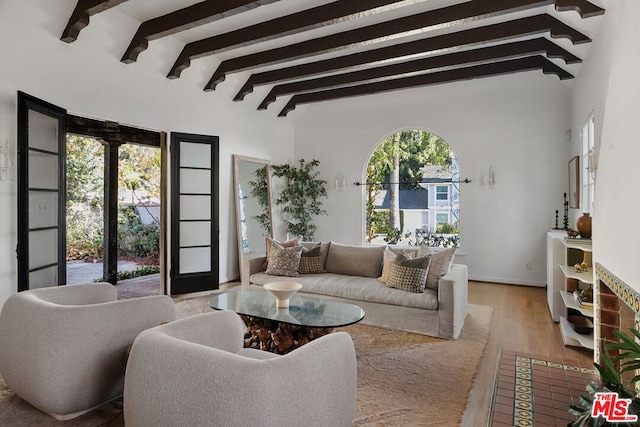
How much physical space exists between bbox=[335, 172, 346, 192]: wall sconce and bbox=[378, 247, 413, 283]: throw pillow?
315 centimetres

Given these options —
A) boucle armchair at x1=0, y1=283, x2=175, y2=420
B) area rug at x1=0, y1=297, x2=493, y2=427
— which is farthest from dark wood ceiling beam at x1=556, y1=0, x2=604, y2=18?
boucle armchair at x1=0, y1=283, x2=175, y2=420

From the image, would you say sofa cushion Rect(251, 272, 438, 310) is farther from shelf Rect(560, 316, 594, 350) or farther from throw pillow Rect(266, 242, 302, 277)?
shelf Rect(560, 316, 594, 350)

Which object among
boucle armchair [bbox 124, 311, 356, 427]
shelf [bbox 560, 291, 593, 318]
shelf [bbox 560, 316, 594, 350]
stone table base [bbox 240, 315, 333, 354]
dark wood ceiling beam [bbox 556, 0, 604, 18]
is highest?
dark wood ceiling beam [bbox 556, 0, 604, 18]

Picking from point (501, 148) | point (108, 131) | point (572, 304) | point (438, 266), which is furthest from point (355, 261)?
point (108, 131)

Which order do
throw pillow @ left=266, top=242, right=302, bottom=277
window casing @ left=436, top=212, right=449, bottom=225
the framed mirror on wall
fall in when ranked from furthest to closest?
window casing @ left=436, top=212, right=449, bottom=225 < the framed mirror on wall < throw pillow @ left=266, top=242, right=302, bottom=277

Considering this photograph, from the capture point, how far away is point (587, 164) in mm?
4297

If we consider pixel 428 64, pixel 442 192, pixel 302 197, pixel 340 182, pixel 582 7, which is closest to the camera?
pixel 582 7

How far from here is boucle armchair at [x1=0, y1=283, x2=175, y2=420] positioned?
2070 mm

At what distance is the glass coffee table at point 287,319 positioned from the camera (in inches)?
109

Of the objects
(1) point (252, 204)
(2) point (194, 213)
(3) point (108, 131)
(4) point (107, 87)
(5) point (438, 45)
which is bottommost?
(2) point (194, 213)

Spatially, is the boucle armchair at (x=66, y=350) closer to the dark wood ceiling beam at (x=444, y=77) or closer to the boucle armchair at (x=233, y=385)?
the boucle armchair at (x=233, y=385)

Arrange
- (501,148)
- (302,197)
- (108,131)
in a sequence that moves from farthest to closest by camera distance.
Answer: (302,197)
(501,148)
(108,131)

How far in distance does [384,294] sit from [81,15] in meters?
3.97

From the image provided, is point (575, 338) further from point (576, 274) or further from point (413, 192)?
point (413, 192)
